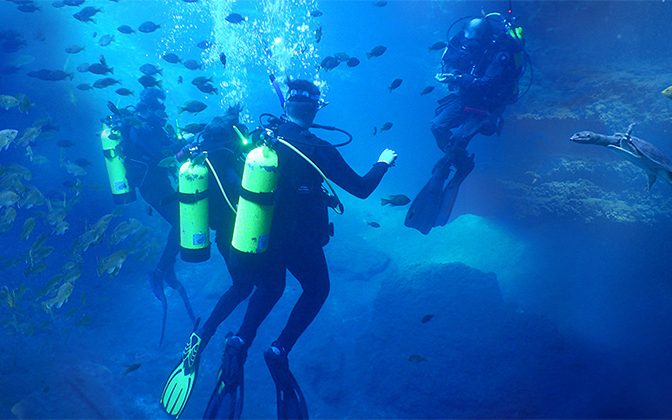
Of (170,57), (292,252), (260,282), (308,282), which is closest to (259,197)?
(292,252)

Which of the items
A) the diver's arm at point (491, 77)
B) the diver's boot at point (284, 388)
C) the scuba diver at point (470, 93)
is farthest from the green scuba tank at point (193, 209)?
the diver's arm at point (491, 77)

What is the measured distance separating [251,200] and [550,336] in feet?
22.2

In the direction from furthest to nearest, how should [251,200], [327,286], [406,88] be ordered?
[406,88], [327,286], [251,200]

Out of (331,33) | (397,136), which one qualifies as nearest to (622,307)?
(397,136)

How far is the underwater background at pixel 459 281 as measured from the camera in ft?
22.5

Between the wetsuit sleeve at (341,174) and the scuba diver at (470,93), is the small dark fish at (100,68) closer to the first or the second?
the wetsuit sleeve at (341,174)

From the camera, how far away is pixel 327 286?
4559mm

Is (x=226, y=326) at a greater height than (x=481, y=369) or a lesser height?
lesser

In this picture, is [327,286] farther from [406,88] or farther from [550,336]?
[406,88]

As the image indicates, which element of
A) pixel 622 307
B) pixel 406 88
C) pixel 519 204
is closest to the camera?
pixel 622 307

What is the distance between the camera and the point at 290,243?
435 cm

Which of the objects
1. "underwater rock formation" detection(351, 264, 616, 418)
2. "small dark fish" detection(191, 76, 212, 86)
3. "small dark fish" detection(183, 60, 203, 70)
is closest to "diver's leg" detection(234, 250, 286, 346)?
"underwater rock formation" detection(351, 264, 616, 418)

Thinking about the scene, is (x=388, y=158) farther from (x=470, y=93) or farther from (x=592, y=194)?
(x=592, y=194)

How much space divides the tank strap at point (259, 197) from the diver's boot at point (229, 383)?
63.9 inches
